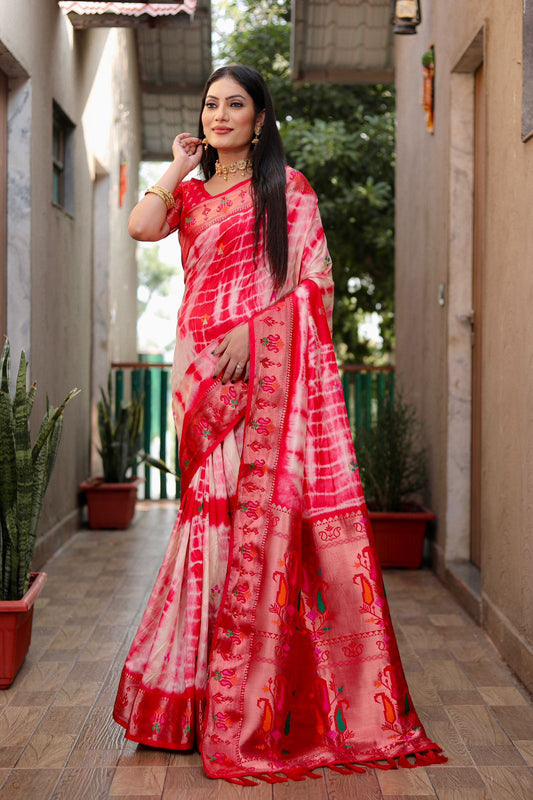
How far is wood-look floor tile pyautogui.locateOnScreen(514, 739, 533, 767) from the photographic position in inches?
94.3

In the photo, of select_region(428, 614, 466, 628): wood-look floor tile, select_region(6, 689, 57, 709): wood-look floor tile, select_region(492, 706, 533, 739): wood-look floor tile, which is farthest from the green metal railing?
select_region(492, 706, 533, 739): wood-look floor tile

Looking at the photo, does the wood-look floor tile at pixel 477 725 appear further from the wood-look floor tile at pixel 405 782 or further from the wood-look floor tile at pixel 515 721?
the wood-look floor tile at pixel 405 782

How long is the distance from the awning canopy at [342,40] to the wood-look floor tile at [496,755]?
19.6 feet

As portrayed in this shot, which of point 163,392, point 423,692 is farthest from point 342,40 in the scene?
point 423,692

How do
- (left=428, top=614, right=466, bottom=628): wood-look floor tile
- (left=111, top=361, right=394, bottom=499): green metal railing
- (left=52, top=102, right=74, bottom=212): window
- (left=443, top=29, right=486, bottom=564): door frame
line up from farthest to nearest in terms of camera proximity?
(left=111, top=361, right=394, bottom=499): green metal railing
(left=52, top=102, right=74, bottom=212): window
(left=443, top=29, right=486, bottom=564): door frame
(left=428, top=614, right=466, bottom=628): wood-look floor tile

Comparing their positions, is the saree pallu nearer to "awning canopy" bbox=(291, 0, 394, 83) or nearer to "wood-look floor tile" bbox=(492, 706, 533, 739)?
"wood-look floor tile" bbox=(492, 706, 533, 739)

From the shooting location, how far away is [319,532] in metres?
2.46

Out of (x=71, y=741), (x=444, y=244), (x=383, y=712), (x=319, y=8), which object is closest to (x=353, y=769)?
(x=383, y=712)

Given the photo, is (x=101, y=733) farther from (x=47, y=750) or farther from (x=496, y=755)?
(x=496, y=755)

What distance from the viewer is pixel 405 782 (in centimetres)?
226

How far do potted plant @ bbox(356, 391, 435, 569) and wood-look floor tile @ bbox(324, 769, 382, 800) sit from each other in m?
2.61

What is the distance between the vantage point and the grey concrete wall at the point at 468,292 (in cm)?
312

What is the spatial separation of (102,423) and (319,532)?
4111 mm

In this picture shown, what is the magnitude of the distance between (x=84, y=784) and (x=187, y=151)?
5.57 feet
